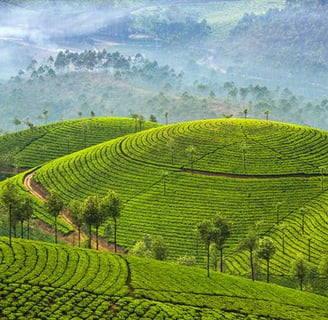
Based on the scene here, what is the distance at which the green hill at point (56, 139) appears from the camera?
152m

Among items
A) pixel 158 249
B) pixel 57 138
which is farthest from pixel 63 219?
pixel 57 138

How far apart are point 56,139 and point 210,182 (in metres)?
62.0

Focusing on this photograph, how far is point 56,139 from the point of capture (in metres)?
162

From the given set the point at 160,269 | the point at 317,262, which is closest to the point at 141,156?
the point at 317,262

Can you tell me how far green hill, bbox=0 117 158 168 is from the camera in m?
152

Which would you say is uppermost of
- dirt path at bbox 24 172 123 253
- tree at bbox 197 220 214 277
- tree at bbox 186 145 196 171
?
tree at bbox 186 145 196 171

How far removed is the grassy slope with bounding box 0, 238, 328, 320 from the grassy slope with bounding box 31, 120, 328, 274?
772 inches

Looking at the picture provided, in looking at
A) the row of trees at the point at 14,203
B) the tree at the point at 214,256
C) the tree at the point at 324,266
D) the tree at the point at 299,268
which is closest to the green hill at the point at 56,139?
the row of trees at the point at 14,203

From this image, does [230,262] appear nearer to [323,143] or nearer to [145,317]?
[145,317]

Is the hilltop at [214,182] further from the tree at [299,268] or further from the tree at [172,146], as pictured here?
the tree at [299,268]

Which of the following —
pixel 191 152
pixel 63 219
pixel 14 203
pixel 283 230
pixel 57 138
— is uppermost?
pixel 191 152

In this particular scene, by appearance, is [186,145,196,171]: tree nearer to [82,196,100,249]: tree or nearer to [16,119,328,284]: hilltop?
[16,119,328,284]: hilltop

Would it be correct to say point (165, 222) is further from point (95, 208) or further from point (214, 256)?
point (95, 208)

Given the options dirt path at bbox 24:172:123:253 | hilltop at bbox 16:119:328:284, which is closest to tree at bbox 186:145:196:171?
hilltop at bbox 16:119:328:284
